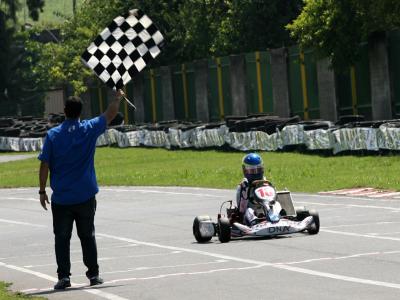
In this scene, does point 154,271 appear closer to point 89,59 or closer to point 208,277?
point 208,277

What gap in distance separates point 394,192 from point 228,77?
31.7m

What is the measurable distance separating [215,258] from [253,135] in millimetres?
27199

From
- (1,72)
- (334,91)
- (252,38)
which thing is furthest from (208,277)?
(1,72)

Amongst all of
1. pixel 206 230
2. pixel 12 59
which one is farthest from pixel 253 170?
pixel 12 59

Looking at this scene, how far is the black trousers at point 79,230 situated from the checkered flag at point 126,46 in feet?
10.6

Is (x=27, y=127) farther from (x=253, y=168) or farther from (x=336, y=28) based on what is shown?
(x=253, y=168)

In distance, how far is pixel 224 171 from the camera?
33125 mm

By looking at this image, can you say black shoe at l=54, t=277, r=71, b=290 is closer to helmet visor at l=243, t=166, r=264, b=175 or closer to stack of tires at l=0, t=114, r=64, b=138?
helmet visor at l=243, t=166, r=264, b=175

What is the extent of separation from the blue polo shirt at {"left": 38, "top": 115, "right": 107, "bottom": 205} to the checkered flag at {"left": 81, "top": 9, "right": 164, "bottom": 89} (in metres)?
3.06

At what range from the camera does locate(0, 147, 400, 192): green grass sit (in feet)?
89.8

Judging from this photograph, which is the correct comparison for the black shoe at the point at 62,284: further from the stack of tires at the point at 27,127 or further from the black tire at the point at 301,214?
the stack of tires at the point at 27,127

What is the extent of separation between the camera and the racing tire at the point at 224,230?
627 inches

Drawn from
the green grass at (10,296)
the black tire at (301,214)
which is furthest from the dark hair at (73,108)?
the black tire at (301,214)

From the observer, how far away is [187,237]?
17.1 meters
